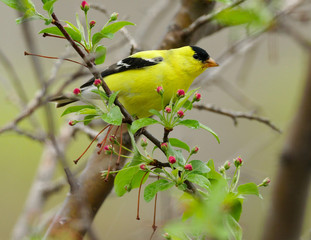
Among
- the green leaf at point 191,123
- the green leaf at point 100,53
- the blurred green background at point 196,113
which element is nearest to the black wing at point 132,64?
the green leaf at point 100,53

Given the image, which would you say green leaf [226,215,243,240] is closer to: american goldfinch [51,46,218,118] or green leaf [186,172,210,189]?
green leaf [186,172,210,189]

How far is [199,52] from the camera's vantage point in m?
3.02

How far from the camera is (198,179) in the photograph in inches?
58.1

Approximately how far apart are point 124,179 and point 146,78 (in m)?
1.09

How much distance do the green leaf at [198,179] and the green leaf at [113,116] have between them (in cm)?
30

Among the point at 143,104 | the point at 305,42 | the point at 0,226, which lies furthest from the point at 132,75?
the point at 0,226

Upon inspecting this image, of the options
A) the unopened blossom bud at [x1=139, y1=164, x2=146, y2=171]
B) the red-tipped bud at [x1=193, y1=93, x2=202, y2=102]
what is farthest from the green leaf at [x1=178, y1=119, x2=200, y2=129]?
the unopened blossom bud at [x1=139, y1=164, x2=146, y2=171]

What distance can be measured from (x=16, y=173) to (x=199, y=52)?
3.85 metres

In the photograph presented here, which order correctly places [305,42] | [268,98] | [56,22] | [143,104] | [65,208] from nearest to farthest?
[305,42] < [56,22] < [65,208] < [143,104] < [268,98]

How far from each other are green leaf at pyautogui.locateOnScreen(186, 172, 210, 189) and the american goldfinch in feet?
3.51

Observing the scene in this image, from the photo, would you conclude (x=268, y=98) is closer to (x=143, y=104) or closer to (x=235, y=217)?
(x=143, y=104)

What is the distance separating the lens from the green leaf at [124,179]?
5.15ft

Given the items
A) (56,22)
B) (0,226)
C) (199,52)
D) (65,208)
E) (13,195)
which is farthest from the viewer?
(13,195)

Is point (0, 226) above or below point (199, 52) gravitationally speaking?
below
